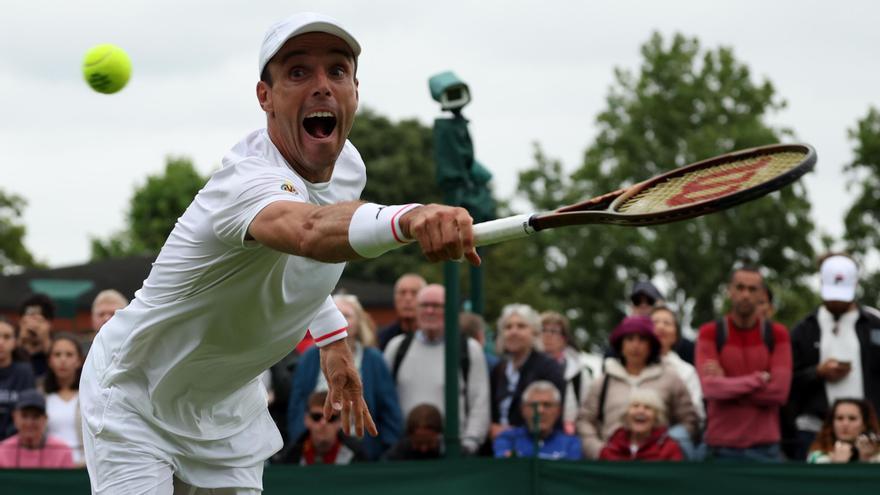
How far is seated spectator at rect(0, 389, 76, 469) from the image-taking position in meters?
8.96

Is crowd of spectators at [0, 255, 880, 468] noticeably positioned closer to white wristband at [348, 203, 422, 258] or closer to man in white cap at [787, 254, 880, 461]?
man in white cap at [787, 254, 880, 461]

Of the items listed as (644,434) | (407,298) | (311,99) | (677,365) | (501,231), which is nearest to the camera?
(501,231)

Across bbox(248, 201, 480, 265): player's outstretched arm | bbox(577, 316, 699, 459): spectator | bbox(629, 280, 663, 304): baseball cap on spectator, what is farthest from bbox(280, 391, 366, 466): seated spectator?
bbox(248, 201, 480, 265): player's outstretched arm

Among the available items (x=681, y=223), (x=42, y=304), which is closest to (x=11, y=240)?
(x=681, y=223)

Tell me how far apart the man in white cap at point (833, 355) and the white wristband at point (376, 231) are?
5.35 metres

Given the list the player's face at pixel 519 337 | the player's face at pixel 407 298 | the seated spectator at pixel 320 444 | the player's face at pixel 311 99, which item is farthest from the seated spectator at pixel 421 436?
the player's face at pixel 311 99

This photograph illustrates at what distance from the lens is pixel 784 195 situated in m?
46.4

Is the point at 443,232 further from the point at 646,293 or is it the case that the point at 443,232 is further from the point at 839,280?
the point at 646,293

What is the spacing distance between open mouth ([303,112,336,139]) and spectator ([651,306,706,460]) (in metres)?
4.49

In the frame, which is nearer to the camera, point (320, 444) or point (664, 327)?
point (320, 444)

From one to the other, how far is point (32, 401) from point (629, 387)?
3797mm

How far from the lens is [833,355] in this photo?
8.82 meters

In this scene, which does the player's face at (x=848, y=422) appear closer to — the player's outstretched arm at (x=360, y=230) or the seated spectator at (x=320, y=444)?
the seated spectator at (x=320, y=444)

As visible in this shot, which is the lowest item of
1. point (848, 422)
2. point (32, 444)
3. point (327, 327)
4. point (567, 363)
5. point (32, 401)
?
point (32, 444)
